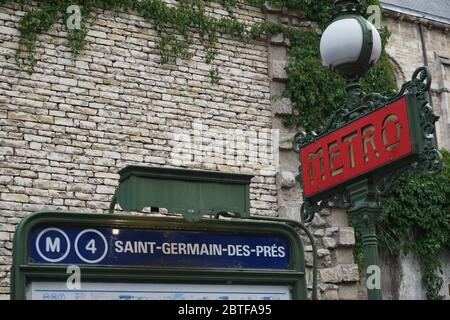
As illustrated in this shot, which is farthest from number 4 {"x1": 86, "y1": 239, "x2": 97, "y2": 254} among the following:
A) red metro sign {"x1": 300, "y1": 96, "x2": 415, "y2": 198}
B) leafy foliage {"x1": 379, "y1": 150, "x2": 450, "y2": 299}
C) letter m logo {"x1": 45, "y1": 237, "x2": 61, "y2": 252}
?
leafy foliage {"x1": 379, "y1": 150, "x2": 450, "y2": 299}

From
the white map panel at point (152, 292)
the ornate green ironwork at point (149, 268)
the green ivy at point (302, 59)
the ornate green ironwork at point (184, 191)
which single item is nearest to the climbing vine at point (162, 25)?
the green ivy at point (302, 59)

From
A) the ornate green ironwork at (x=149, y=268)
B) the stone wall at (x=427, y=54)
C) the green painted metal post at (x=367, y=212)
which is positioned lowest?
the ornate green ironwork at (x=149, y=268)

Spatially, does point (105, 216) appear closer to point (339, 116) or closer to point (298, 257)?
point (298, 257)

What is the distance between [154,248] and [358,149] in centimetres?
204

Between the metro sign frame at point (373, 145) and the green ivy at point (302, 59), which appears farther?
the green ivy at point (302, 59)

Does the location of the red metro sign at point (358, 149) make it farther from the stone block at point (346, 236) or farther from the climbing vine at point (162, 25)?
the stone block at point (346, 236)

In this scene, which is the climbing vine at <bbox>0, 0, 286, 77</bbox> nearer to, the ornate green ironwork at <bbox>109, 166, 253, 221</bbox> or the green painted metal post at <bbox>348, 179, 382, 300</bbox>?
the green painted metal post at <bbox>348, 179, 382, 300</bbox>

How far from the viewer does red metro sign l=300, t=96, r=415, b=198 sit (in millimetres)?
4701

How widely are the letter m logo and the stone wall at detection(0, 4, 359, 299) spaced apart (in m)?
6.19

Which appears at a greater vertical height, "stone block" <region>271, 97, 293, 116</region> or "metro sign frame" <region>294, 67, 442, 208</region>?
"stone block" <region>271, 97, 293, 116</region>

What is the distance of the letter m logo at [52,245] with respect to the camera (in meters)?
3.15

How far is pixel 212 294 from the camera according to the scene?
11.1 ft

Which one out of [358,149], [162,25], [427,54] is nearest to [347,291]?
[162,25]

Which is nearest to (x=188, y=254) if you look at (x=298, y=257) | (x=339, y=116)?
(x=298, y=257)
